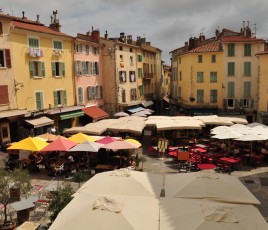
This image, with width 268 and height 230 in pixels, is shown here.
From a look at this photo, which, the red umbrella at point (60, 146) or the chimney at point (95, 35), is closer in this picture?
the red umbrella at point (60, 146)

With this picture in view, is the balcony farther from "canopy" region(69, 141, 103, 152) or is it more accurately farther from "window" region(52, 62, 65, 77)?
"canopy" region(69, 141, 103, 152)

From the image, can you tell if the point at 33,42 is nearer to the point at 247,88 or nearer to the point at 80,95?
the point at 80,95

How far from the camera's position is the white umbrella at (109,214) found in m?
7.99

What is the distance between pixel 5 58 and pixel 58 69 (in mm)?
7566

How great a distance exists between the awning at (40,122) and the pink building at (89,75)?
6841mm

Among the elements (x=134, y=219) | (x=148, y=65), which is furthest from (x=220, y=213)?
(x=148, y=65)

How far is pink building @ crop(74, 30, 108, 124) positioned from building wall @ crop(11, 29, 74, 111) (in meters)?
1.33

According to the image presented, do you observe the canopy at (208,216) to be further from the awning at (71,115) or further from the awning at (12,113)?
the awning at (71,115)

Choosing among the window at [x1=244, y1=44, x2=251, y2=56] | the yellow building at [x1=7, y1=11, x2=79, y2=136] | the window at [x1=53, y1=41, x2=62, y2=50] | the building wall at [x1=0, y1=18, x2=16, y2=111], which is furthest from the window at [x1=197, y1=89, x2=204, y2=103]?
the building wall at [x1=0, y1=18, x2=16, y2=111]

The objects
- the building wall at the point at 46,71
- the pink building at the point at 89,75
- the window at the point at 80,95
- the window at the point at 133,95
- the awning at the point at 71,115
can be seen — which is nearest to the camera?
the building wall at the point at 46,71

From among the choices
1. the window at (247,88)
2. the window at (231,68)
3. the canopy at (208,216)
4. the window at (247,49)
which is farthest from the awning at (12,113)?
the window at (247,49)

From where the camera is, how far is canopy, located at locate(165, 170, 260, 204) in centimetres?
985

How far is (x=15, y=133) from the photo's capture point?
27172 millimetres

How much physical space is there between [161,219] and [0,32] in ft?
72.0
